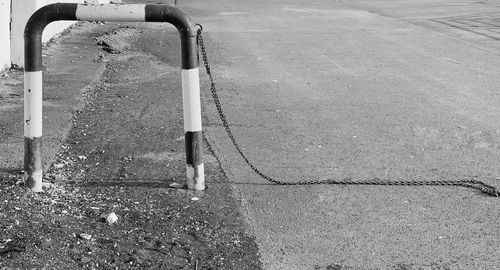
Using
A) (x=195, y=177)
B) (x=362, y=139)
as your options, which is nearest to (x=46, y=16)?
(x=195, y=177)

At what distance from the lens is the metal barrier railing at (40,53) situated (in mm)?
5305

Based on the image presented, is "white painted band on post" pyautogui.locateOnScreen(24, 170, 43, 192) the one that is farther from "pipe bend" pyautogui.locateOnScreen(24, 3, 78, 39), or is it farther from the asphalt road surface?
the asphalt road surface

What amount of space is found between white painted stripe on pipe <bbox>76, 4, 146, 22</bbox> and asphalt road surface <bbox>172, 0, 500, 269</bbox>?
4.81 feet

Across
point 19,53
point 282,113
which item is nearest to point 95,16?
point 282,113

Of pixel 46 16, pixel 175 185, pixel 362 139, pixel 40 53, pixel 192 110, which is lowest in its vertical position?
pixel 362 139

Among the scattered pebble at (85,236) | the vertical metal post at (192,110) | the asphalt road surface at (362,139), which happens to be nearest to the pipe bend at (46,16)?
the vertical metal post at (192,110)

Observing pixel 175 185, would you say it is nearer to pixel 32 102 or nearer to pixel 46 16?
pixel 32 102

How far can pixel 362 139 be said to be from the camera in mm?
7469

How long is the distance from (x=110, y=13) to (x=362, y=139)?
304 centimetres

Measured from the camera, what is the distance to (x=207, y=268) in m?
4.36

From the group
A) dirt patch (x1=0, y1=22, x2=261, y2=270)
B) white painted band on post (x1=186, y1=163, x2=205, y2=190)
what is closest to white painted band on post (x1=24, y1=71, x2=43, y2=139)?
dirt patch (x1=0, y1=22, x2=261, y2=270)

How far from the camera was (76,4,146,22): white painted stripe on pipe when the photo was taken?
530 cm

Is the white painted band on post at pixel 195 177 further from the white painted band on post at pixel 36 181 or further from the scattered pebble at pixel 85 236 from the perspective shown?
the scattered pebble at pixel 85 236

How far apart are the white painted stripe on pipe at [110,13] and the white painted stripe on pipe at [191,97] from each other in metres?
0.49
